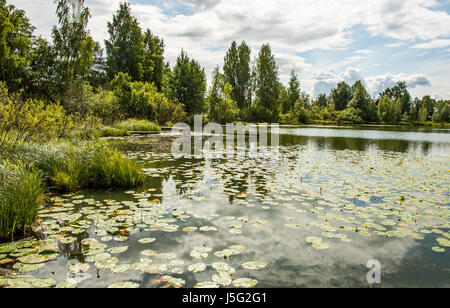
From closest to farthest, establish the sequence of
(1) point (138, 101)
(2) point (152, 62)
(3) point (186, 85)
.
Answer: (1) point (138, 101)
(3) point (186, 85)
(2) point (152, 62)

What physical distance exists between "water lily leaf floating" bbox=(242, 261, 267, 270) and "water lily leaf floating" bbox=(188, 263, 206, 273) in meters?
0.43

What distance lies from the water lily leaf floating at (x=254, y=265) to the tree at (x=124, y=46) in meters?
40.1

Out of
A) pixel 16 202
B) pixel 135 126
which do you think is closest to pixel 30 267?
pixel 16 202

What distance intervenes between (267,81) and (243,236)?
168ft

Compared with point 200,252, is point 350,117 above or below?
above

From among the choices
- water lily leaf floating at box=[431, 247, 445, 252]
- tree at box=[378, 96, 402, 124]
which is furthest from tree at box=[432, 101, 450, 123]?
water lily leaf floating at box=[431, 247, 445, 252]

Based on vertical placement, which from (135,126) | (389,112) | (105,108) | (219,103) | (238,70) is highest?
(238,70)

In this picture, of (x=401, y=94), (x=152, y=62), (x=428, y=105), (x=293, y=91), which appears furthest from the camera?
(x=401, y=94)

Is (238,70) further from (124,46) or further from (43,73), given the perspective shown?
(43,73)

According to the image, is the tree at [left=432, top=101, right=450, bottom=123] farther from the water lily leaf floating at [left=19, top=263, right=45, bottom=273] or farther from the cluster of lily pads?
the water lily leaf floating at [left=19, top=263, right=45, bottom=273]

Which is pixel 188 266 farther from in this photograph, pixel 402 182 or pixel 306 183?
pixel 402 182

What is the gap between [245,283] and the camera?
2.55 m

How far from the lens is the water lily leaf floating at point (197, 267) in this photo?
275 centimetres
